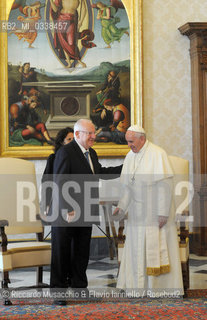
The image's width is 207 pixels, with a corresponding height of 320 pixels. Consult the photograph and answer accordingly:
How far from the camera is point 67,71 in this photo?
8.46 m

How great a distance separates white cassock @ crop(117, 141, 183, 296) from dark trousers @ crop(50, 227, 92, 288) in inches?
21.6

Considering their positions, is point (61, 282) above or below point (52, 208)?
below

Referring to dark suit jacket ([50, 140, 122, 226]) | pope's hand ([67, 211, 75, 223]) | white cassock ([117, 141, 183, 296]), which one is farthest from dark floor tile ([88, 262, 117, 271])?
pope's hand ([67, 211, 75, 223])

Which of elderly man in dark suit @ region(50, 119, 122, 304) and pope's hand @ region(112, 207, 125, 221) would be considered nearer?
elderly man in dark suit @ region(50, 119, 122, 304)

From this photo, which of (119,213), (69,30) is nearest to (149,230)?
(119,213)

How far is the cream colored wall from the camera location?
8664 mm

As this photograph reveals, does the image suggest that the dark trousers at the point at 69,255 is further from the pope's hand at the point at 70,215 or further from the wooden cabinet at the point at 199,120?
the wooden cabinet at the point at 199,120

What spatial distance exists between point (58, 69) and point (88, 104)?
729 mm

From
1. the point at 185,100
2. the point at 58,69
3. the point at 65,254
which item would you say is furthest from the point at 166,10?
the point at 65,254

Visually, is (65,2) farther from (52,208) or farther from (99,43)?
(52,208)

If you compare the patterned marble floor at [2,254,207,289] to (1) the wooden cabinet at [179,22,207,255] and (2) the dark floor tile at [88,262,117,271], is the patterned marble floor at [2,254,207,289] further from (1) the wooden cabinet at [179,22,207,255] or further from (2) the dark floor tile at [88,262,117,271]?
(1) the wooden cabinet at [179,22,207,255]

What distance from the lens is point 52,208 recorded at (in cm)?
Answer: 552

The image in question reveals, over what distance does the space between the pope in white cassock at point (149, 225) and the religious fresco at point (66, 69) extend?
2.67m

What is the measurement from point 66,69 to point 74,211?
12.3 feet
